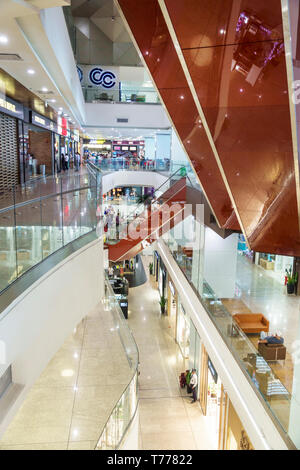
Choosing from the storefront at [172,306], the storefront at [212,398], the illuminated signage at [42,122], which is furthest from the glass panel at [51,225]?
the storefront at [172,306]

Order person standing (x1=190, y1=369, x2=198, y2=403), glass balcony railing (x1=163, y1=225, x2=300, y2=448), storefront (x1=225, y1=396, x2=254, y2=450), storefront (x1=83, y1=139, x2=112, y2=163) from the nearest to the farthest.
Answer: glass balcony railing (x1=163, y1=225, x2=300, y2=448) → storefront (x1=225, y1=396, x2=254, y2=450) → person standing (x1=190, y1=369, x2=198, y2=403) → storefront (x1=83, y1=139, x2=112, y2=163)

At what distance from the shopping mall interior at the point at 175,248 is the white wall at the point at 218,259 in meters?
0.05

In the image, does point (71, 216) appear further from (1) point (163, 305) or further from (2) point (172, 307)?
(1) point (163, 305)

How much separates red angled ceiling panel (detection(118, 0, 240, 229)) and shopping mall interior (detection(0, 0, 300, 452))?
0.06ft

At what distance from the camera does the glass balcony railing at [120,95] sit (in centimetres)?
2303

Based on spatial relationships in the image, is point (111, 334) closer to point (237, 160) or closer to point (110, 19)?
point (237, 160)

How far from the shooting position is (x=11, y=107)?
1138cm

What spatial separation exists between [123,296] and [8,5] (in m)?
14.6

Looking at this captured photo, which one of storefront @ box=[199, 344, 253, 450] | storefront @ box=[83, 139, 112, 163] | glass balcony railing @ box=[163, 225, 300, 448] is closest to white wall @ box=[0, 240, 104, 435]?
glass balcony railing @ box=[163, 225, 300, 448]

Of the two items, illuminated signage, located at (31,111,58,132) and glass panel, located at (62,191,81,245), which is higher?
illuminated signage, located at (31,111,58,132)

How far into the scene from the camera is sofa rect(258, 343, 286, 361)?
7461mm

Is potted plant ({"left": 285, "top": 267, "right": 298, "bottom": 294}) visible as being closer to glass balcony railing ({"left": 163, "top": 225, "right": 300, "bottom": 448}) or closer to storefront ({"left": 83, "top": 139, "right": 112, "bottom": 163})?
glass balcony railing ({"left": 163, "top": 225, "right": 300, "bottom": 448})

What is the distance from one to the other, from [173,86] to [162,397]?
382 inches

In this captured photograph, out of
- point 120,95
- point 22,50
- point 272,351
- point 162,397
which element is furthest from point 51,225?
point 120,95
